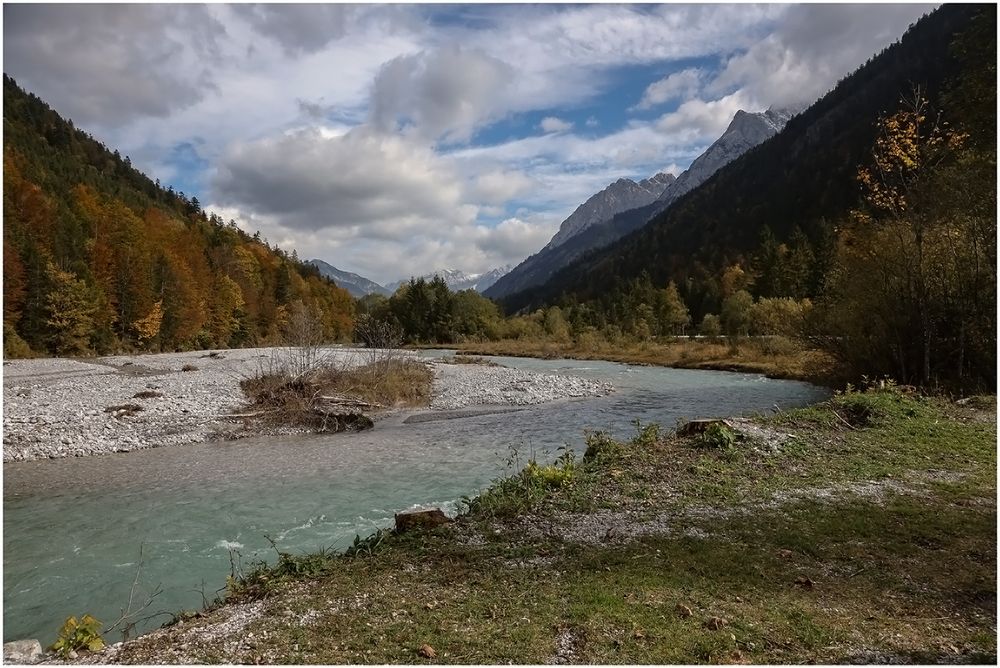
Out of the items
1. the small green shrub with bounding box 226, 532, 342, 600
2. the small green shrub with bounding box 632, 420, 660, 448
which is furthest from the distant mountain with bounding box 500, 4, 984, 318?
the small green shrub with bounding box 226, 532, 342, 600

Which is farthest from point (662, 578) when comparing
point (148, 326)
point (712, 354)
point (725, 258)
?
point (725, 258)

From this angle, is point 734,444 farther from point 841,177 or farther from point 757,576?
point 841,177

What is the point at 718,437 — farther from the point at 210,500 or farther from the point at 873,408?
the point at 210,500

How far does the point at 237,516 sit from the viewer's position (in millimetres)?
11617

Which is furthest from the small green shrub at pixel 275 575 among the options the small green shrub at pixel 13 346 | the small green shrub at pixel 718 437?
the small green shrub at pixel 13 346

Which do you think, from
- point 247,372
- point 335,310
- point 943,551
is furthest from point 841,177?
point 943,551

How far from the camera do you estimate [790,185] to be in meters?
138

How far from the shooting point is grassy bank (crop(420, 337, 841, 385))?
32769 mm

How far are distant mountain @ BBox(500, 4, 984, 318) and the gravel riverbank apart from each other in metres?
80.1

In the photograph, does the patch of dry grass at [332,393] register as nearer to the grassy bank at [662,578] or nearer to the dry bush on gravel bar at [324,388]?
the dry bush on gravel bar at [324,388]

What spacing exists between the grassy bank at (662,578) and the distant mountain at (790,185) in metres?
98.3

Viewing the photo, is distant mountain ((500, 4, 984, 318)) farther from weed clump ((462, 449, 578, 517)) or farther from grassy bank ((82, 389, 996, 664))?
weed clump ((462, 449, 578, 517))

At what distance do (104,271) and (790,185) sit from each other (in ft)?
455

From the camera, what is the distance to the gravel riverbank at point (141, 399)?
720 inches
